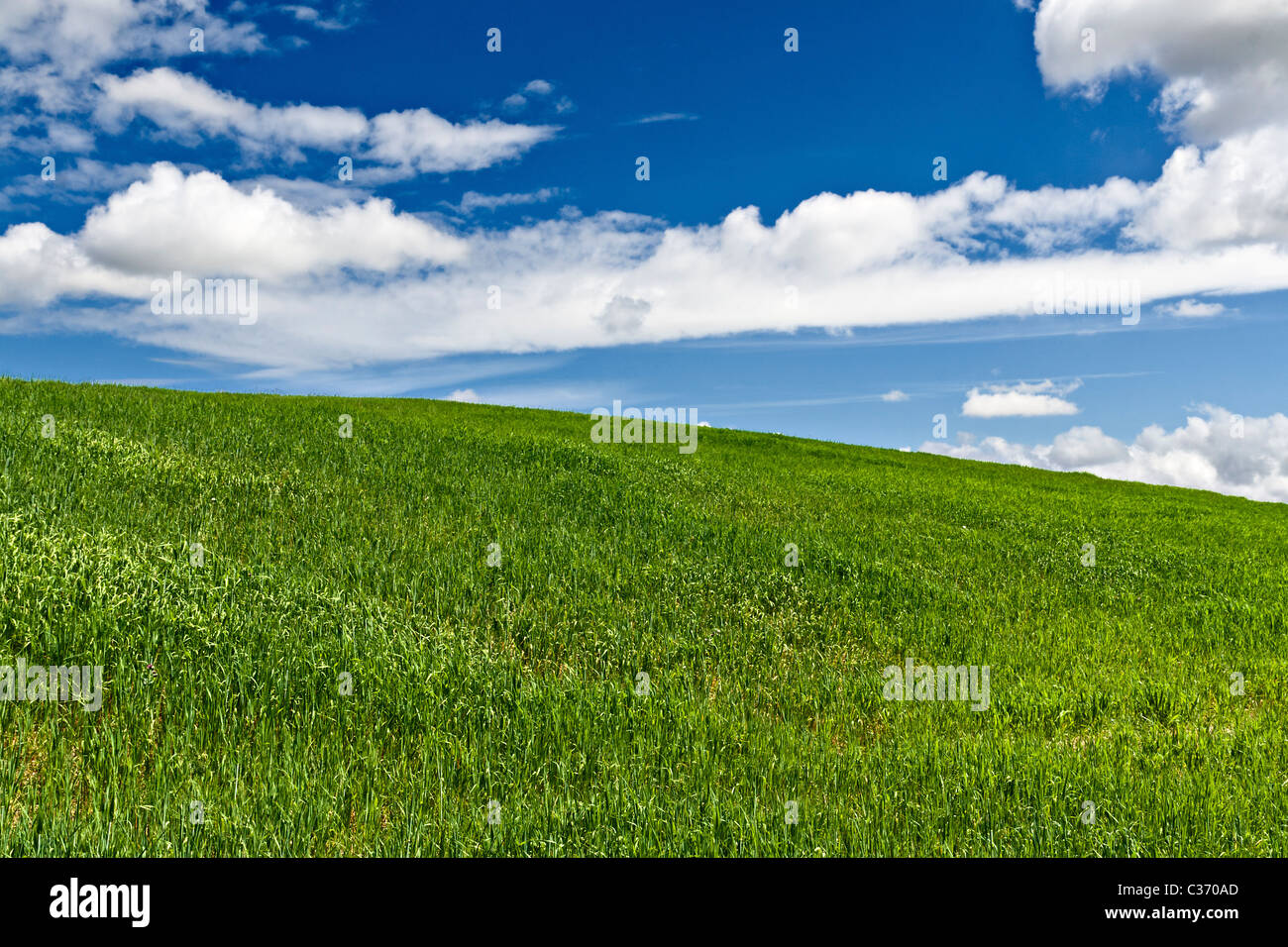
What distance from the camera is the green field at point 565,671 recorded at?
4.99m

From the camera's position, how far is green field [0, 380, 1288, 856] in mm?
4992

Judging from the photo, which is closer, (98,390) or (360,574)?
(360,574)

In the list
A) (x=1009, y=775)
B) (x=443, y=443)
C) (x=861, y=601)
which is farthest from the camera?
(x=443, y=443)

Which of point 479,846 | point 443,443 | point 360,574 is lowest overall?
point 479,846

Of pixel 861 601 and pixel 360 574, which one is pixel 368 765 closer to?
pixel 360 574

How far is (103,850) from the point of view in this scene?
4.17 m

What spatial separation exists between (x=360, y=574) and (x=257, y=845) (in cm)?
557

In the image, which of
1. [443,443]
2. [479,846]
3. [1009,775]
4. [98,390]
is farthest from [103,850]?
[98,390]

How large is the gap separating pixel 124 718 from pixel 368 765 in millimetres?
2167

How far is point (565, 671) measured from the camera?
311 inches
